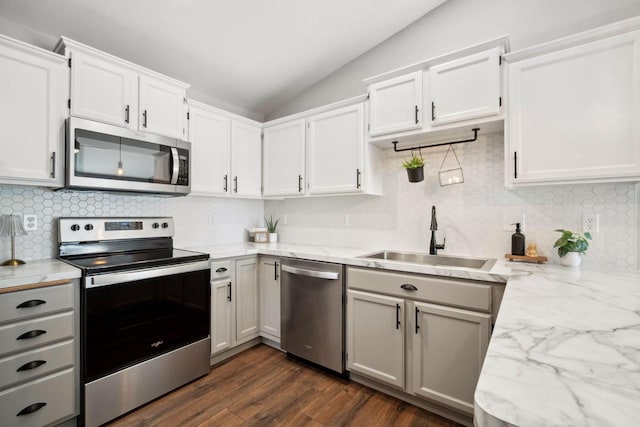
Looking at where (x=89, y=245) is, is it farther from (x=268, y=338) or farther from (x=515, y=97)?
(x=515, y=97)

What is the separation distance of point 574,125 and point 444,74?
0.86 m

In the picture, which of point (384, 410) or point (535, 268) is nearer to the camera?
point (535, 268)

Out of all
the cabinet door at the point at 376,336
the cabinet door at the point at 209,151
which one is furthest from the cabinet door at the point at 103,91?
the cabinet door at the point at 376,336

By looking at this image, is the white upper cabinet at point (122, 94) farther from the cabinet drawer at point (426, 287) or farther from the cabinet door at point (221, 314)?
the cabinet drawer at point (426, 287)

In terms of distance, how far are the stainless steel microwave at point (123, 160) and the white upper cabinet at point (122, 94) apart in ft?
0.31

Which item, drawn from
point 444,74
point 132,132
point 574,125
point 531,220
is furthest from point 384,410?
point 132,132

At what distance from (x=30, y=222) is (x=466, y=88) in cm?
312

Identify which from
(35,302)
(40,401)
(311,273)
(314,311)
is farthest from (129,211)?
(314,311)

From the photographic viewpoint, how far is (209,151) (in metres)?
2.81

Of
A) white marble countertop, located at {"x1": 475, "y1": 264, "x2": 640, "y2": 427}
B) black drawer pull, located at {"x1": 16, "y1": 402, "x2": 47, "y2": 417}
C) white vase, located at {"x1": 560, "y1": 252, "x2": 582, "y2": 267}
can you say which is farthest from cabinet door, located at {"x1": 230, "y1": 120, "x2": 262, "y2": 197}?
white vase, located at {"x1": 560, "y1": 252, "x2": 582, "y2": 267}

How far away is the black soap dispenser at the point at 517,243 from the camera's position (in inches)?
81.6

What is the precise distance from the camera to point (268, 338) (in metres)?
2.87

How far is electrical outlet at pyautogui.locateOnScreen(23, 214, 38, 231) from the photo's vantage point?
6.62ft

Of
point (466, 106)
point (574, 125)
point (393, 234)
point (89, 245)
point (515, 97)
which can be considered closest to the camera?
point (574, 125)
